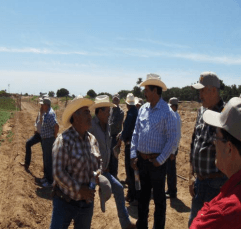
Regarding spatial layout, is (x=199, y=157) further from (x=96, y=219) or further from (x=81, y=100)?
(x=96, y=219)

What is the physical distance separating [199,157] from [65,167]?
1.47 m

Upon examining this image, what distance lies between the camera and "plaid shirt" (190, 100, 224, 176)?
10.2ft

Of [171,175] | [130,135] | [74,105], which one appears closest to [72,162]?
[74,105]

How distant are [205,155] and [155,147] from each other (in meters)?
0.93

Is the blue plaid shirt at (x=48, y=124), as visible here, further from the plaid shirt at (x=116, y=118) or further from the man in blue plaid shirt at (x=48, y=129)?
the plaid shirt at (x=116, y=118)

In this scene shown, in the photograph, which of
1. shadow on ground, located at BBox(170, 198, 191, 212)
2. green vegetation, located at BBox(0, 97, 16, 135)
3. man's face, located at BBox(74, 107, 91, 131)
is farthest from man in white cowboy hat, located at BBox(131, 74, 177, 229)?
green vegetation, located at BBox(0, 97, 16, 135)

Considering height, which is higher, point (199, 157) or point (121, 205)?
point (199, 157)

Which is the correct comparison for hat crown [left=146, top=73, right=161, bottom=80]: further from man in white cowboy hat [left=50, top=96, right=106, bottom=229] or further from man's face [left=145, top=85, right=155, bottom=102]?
man in white cowboy hat [left=50, top=96, right=106, bottom=229]

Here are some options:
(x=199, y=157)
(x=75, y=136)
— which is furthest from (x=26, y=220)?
(x=199, y=157)

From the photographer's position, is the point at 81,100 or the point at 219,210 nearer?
the point at 219,210

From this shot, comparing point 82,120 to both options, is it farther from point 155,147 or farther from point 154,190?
point 154,190

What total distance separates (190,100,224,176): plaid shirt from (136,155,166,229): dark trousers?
81cm

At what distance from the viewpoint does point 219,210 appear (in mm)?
1376

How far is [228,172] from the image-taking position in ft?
5.16
